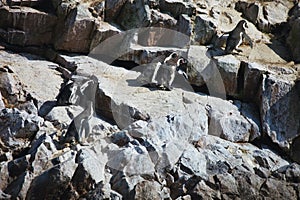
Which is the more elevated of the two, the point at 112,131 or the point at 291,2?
the point at 291,2

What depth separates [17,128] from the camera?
14039 mm

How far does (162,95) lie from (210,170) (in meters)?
4.02

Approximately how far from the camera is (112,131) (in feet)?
48.3

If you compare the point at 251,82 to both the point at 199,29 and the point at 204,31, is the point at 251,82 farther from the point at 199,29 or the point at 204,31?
the point at 199,29

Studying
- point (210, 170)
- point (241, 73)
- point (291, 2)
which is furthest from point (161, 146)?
point (291, 2)

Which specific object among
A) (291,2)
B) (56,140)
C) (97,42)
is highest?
(291,2)

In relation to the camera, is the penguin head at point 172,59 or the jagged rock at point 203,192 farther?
the penguin head at point 172,59

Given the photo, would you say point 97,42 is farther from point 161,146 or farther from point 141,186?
point 141,186

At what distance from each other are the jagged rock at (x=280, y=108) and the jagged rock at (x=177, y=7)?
179 inches

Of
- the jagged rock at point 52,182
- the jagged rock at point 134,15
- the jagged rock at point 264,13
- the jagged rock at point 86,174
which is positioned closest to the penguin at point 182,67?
the jagged rock at point 134,15

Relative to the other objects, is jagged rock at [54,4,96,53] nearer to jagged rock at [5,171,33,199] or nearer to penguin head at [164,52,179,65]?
penguin head at [164,52,179,65]

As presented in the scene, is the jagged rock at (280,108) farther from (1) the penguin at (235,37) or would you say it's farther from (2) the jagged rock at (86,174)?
(2) the jagged rock at (86,174)

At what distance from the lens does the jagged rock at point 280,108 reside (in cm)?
1628

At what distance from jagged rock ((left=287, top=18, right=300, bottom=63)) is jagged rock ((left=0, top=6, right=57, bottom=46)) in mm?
9442
